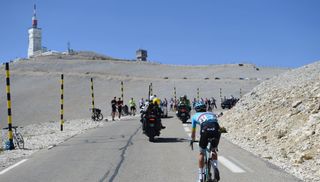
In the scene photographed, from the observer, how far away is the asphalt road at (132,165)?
10977 millimetres

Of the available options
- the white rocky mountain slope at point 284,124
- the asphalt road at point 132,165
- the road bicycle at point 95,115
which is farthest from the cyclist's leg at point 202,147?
the road bicycle at point 95,115

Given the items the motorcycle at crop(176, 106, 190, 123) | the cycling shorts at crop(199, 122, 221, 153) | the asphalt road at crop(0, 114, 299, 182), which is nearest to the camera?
the cycling shorts at crop(199, 122, 221, 153)

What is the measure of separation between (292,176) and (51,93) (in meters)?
73.3

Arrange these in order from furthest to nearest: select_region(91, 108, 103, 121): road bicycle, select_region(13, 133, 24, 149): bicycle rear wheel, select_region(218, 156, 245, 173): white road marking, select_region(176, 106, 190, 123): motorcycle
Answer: select_region(91, 108, 103, 121): road bicycle → select_region(176, 106, 190, 123): motorcycle → select_region(13, 133, 24, 149): bicycle rear wheel → select_region(218, 156, 245, 173): white road marking

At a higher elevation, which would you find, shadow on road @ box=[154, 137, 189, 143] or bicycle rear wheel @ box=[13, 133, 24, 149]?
bicycle rear wheel @ box=[13, 133, 24, 149]

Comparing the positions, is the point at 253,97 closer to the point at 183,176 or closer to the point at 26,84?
the point at 183,176

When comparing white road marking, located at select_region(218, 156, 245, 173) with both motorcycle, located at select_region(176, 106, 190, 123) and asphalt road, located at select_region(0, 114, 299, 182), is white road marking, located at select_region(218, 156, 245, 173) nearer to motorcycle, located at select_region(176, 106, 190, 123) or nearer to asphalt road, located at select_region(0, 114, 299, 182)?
asphalt road, located at select_region(0, 114, 299, 182)

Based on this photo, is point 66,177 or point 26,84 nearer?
point 66,177

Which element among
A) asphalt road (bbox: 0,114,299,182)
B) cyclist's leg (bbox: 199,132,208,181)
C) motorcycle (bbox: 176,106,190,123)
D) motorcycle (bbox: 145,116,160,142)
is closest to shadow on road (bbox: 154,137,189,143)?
motorcycle (bbox: 145,116,160,142)

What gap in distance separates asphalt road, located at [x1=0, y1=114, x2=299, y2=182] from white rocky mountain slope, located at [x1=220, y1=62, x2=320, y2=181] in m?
0.79

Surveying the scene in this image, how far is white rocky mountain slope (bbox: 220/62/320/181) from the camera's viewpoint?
42.8ft

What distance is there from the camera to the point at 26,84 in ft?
300

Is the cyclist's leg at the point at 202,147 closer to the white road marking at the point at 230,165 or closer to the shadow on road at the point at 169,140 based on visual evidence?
the white road marking at the point at 230,165

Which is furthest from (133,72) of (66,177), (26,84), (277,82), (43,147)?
(66,177)
